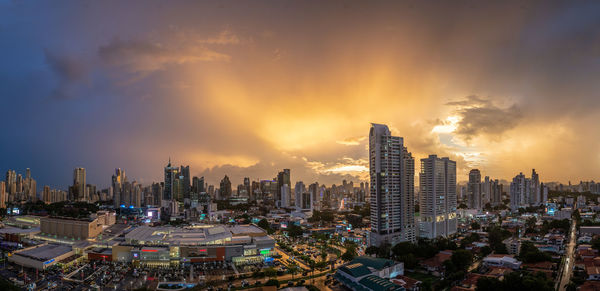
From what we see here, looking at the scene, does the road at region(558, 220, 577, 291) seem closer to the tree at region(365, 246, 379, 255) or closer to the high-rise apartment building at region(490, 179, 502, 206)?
the tree at region(365, 246, 379, 255)

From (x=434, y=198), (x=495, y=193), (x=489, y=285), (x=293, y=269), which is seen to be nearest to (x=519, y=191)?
(x=495, y=193)

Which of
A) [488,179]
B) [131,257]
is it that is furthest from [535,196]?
[131,257]

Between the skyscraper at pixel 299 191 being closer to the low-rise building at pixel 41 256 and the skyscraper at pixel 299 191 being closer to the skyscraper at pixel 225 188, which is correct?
the skyscraper at pixel 225 188

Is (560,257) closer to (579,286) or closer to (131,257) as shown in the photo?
(579,286)

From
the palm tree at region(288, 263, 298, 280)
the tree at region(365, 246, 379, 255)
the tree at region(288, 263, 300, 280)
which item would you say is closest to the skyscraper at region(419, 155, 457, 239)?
the tree at region(365, 246, 379, 255)

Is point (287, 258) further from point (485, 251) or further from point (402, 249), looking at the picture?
point (485, 251)

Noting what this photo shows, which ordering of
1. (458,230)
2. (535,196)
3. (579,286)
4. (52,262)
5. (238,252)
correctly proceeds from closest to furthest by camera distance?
(579,286) → (52,262) → (238,252) → (458,230) → (535,196)
